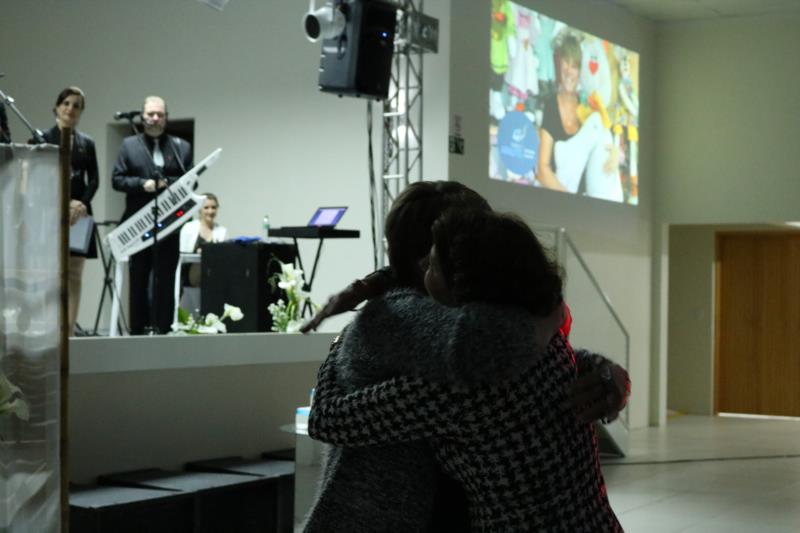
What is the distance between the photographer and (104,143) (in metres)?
10.3

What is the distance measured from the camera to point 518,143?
9.85m

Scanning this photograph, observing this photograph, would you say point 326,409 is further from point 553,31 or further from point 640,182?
point 640,182

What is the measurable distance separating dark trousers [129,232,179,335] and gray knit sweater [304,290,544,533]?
629 cm

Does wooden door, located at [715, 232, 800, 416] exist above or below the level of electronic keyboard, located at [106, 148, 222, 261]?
below

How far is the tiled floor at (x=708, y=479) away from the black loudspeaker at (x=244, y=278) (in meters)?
2.46

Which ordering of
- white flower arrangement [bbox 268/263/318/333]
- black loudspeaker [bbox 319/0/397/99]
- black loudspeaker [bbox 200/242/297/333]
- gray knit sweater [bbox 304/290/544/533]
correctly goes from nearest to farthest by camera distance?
1. gray knit sweater [bbox 304/290/544/533]
2. white flower arrangement [bbox 268/263/318/333]
3. black loudspeaker [bbox 319/0/397/99]
4. black loudspeaker [bbox 200/242/297/333]

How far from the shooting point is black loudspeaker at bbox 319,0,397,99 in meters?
7.14

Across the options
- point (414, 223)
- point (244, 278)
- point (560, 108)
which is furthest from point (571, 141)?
point (414, 223)

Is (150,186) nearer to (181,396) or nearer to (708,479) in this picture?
(181,396)

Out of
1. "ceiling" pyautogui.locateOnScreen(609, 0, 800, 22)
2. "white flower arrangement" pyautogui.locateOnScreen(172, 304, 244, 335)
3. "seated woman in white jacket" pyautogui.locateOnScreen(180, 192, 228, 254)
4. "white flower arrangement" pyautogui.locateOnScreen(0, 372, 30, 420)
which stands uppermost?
"ceiling" pyautogui.locateOnScreen(609, 0, 800, 22)

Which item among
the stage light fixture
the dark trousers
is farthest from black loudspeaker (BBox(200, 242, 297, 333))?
the stage light fixture

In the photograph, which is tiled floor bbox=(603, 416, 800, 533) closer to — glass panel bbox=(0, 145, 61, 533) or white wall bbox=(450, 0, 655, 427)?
white wall bbox=(450, 0, 655, 427)

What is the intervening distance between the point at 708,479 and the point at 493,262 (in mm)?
Result: 7545

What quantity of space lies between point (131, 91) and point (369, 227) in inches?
102
